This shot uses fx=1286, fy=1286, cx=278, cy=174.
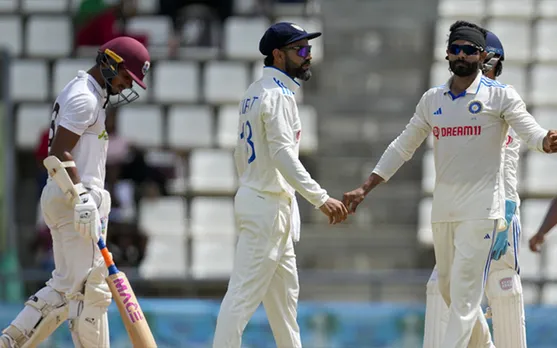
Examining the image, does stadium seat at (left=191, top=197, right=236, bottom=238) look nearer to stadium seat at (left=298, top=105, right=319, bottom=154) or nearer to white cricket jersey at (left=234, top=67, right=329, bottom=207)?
stadium seat at (left=298, top=105, right=319, bottom=154)

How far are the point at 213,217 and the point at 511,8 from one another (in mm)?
5047

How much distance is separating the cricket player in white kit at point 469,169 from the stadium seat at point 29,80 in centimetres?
819

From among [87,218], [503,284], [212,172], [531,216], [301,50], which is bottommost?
[531,216]

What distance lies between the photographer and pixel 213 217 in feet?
44.5

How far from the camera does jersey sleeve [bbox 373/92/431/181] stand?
25.2 feet

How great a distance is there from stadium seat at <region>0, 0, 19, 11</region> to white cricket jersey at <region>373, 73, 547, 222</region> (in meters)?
9.47

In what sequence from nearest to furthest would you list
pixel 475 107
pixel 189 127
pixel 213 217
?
1. pixel 475 107
2. pixel 213 217
3. pixel 189 127

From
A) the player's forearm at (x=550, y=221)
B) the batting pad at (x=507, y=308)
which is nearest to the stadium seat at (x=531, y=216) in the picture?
the player's forearm at (x=550, y=221)

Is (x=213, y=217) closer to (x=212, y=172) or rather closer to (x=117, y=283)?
(x=212, y=172)

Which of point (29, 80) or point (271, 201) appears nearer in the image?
point (271, 201)

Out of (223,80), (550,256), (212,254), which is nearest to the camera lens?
(550,256)

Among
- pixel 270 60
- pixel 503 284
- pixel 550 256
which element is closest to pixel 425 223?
pixel 550 256

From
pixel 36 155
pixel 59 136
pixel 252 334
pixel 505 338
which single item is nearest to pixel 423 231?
pixel 252 334

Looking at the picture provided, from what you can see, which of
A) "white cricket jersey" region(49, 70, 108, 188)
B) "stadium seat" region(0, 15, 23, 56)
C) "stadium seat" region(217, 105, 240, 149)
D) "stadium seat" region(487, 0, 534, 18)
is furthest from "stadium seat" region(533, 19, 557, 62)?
"white cricket jersey" region(49, 70, 108, 188)
